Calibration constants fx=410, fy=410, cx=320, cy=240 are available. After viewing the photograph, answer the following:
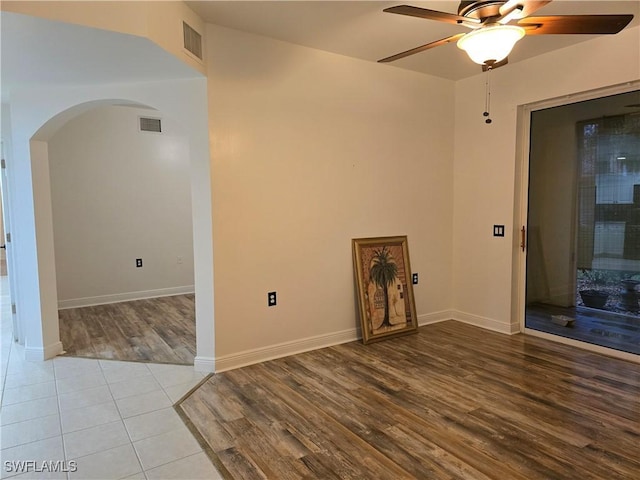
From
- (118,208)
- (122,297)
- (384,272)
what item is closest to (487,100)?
(384,272)

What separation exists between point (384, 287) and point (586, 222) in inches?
77.5

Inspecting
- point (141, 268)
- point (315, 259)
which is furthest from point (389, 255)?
point (141, 268)

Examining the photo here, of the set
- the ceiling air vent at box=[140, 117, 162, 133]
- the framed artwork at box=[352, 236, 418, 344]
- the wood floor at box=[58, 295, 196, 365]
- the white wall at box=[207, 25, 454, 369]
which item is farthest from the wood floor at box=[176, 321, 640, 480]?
the ceiling air vent at box=[140, 117, 162, 133]

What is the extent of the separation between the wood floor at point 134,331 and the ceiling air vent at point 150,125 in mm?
2455

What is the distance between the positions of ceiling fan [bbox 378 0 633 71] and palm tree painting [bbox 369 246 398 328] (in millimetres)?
2233

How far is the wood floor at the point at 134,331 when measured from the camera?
3.80 meters

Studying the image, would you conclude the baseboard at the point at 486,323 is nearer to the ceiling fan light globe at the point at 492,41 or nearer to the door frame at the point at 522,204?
the door frame at the point at 522,204

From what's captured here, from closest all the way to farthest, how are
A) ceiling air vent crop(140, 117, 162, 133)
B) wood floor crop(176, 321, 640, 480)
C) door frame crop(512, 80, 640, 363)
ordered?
1. wood floor crop(176, 321, 640, 480)
2. door frame crop(512, 80, 640, 363)
3. ceiling air vent crop(140, 117, 162, 133)

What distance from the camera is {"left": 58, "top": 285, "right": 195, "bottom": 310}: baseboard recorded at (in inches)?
216

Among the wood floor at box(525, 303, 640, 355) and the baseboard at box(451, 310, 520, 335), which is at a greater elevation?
the wood floor at box(525, 303, 640, 355)

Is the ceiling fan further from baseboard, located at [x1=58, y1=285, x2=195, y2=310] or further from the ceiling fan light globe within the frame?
baseboard, located at [x1=58, y1=285, x2=195, y2=310]

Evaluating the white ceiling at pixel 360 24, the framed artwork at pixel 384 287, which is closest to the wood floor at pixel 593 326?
the framed artwork at pixel 384 287

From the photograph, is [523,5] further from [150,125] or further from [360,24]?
[150,125]

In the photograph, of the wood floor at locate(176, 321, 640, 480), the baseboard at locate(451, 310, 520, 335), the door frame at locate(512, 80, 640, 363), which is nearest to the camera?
the wood floor at locate(176, 321, 640, 480)
